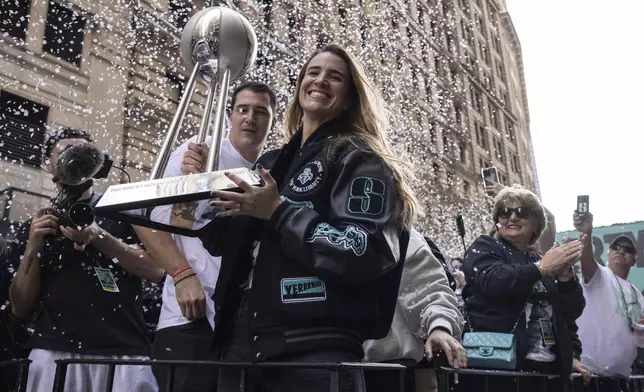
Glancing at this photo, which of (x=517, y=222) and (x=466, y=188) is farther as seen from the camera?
(x=466, y=188)

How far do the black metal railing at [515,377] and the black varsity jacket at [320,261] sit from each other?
0.41m

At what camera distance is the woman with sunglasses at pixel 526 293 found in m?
2.95

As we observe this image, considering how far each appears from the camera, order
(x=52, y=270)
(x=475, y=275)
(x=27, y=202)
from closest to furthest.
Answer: (x=52, y=270), (x=475, y=275), (x=27, y=202)

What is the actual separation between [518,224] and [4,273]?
2.69 m

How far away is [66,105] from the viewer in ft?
37.6

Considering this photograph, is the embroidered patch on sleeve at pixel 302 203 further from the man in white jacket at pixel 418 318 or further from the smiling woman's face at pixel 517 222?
the smiling woman's face at pixel 517 222

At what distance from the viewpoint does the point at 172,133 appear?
1.83 metres

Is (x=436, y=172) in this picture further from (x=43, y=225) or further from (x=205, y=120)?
(x=205, y=120)

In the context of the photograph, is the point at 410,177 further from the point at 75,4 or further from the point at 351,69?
the point at 75,4

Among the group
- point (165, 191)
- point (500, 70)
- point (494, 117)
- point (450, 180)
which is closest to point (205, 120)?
point (165, 191)

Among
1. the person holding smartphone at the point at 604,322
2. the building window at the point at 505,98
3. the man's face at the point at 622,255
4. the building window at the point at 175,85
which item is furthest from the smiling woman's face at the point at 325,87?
the building window at the point at 505,98

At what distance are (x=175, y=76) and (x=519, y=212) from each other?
12023mm

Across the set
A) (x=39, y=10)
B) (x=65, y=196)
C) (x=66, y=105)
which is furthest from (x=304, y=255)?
(x=39, y=10)

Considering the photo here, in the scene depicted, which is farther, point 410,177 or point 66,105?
point 66,105
